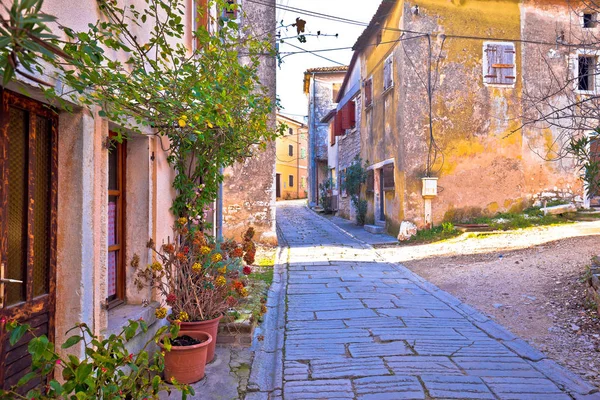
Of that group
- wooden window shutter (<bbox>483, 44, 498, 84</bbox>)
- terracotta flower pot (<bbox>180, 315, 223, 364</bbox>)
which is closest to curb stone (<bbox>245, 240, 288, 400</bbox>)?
terracotta flower pot (<bbox>180, 315, 223, 364</bbox>)

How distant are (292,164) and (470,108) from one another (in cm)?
2767

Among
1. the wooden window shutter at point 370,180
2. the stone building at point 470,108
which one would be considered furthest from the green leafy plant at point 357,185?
the stone building at point 470,108

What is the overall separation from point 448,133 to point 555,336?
8.42m

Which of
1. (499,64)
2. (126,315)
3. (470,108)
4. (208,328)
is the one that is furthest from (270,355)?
(499,64)

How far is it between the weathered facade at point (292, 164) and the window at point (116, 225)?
32591mm

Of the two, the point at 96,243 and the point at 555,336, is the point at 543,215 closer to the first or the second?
the point at 555,336

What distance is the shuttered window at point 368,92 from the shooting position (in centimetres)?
1580

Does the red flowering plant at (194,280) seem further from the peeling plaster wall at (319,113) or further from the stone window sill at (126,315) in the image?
the peeling plaster wall at (319,113)

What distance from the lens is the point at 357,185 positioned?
16797 millimetres

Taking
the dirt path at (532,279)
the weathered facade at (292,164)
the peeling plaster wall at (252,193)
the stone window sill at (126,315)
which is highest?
the weathered facade at (292,164)

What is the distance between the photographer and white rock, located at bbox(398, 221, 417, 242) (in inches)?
477

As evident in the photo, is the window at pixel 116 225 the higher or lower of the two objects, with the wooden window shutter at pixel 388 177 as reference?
lower

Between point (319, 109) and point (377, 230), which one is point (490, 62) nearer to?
point (377, 230)

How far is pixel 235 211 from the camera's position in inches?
439
